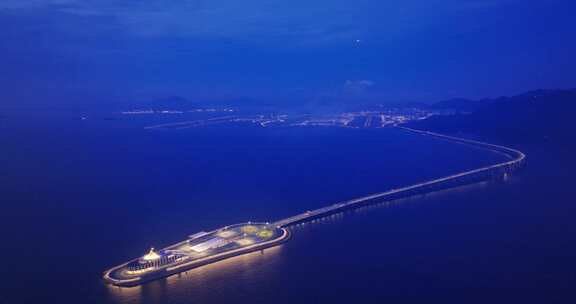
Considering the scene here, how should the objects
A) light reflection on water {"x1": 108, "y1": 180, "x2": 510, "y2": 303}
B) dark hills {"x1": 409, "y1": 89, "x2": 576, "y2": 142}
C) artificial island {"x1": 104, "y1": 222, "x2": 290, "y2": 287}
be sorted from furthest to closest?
dark hills {"x1": 409, "y1": 89, "x2": 576, "y2": 142}
artificial island {"x1": 104, "y1": 222, "x2": 290, "y2": 287}
light reflection on water {"x1": 108, "y1": 180, "x2": 510, "y2": 303}

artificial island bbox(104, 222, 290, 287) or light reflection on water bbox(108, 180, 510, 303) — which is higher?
artificial island bbox(104, 222, 290, 287)

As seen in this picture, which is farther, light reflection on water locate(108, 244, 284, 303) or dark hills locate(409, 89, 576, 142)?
dark hills locate(409, 89, 576, 142)

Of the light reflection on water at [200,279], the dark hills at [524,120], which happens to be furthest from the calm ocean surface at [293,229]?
the dark hills at [524,120]

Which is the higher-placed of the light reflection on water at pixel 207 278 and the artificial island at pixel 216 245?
the artificial island at pixel 216 245

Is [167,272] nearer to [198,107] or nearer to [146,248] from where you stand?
[146,248]

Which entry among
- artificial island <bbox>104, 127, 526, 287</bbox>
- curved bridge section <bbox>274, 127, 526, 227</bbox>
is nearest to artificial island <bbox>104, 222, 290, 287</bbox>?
artificial island <bbox>104, 127, 526, 287</bbox>

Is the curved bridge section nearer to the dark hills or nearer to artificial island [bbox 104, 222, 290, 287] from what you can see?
artificial island [bbox 104, 222, 290, 287]

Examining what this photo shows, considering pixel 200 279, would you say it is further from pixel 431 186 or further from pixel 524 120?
pixel 524 120

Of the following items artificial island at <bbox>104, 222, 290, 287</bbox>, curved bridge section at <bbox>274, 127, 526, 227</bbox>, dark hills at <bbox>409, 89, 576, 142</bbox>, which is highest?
dark hills at <bbox>409, 89, 576, 142</bbox>

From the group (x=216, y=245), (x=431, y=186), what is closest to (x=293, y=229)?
(x=216, y=245)

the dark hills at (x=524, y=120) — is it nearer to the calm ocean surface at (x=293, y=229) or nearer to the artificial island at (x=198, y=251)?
the calm ocean surface at (x=293, y=229)
